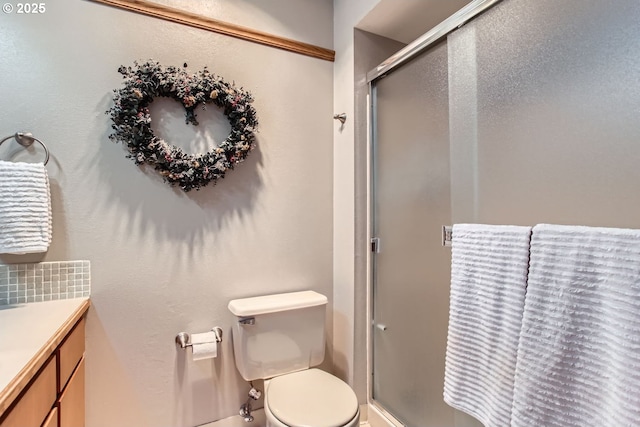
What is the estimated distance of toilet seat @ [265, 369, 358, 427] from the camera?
1.21 metres

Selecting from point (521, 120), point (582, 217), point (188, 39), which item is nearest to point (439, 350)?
point (582, 217)

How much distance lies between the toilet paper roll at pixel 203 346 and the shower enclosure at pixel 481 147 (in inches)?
33.5

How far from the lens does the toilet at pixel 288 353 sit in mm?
1318

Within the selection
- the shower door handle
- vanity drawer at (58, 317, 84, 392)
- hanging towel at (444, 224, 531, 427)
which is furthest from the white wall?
hanging towel at (444, 224, 531, 427)

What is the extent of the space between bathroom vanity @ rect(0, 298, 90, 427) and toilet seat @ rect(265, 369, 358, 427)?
73cm

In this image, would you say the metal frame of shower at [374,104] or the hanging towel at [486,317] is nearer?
the hanging towel at [486,317]

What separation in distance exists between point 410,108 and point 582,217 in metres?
0.88

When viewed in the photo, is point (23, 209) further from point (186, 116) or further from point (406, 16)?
point (406, 16)

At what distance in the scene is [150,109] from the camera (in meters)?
1.46

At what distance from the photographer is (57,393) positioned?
0.98 metres

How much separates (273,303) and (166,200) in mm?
731

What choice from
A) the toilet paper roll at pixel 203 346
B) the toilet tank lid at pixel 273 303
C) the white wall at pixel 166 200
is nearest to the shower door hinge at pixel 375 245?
the white wall at pixel 166 200

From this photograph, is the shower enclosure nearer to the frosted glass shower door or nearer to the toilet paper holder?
the frosted glass shower door

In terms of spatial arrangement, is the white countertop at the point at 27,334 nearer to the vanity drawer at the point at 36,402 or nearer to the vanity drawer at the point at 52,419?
the vanity drawer at the point at 36,402
